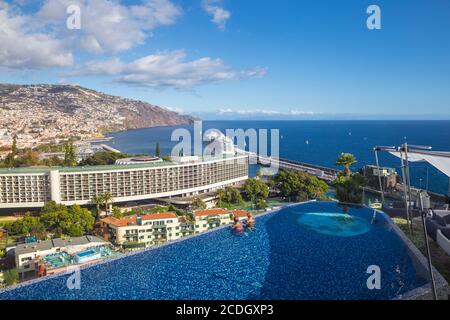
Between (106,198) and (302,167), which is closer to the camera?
(106,198)

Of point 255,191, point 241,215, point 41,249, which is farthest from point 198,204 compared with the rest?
point 41,249

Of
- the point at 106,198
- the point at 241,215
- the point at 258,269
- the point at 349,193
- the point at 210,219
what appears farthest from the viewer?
the point at 106,198

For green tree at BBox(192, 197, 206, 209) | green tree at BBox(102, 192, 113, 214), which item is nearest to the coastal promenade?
green tree at BBox(192, 197, 206, 209)

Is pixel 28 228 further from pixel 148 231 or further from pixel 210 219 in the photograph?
pixel 210 219

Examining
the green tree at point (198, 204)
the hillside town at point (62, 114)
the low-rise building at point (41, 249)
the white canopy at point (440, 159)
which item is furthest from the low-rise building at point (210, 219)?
the hillside town at point (62, 114)

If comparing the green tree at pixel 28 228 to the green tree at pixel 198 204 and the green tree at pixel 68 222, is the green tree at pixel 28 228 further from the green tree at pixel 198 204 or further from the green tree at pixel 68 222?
the green tree at pixel 198 204
